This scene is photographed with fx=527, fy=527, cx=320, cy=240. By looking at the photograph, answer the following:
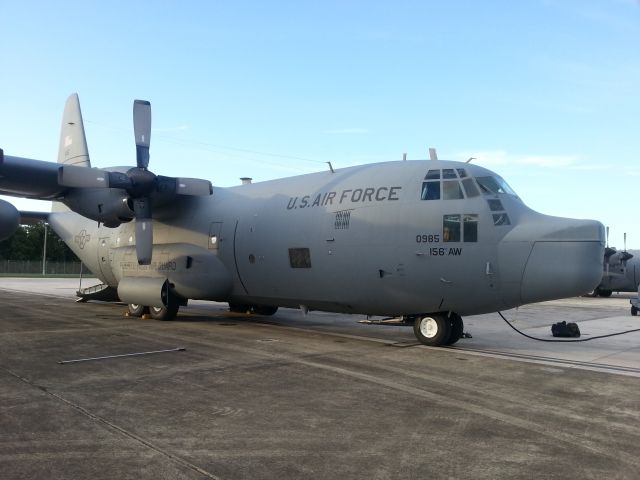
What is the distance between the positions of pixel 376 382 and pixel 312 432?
2570mm

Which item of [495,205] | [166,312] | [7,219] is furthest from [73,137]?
[495,205]

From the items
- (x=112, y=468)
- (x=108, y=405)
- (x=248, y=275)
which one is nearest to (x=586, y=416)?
(x=112, y=468)

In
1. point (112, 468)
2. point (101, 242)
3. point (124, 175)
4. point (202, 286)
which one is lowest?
point (112, 468)

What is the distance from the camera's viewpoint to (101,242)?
19547mm

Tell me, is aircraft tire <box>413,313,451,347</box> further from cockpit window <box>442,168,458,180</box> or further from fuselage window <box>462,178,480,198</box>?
cockpit window <box>442,168,458,180</box>

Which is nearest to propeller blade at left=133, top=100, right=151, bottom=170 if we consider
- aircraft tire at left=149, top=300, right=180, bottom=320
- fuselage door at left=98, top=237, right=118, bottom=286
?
aircraft tire at left=149, top=300, right=180, bottom=320

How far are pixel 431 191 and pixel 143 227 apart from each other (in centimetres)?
826

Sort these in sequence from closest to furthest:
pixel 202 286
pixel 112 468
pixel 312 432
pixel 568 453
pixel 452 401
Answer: pixel 112 468, pixel 568 453, pixel 312 432, pixel 452 401, pixel 202 286

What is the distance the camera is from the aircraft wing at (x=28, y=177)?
13617 mm

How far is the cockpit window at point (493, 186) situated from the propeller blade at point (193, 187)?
8.03 metres

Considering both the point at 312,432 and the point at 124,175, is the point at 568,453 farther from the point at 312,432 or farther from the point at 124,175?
the point at 124,175

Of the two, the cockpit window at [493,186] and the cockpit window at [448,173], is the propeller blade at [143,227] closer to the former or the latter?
the cockpit window at [448,173]

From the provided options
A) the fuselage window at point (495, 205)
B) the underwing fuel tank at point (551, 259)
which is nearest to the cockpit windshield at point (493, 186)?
the fuselage window at point (495, 205)

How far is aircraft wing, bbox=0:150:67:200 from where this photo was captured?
13.6 metres
